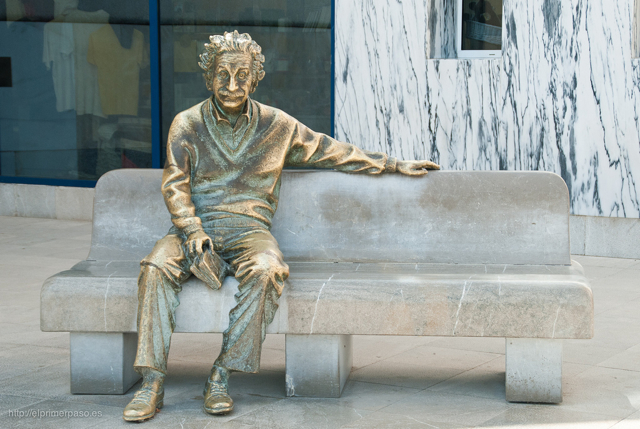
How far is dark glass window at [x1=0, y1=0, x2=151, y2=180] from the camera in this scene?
389 inches

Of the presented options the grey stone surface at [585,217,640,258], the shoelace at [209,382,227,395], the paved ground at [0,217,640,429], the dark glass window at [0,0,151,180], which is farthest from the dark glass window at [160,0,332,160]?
the shoelace at [209,382,227,395]

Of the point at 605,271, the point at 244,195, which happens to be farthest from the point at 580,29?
the point at 244,195

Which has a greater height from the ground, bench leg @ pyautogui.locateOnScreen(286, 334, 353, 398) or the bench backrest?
the bench backrest

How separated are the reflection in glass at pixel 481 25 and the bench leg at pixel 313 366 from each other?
15.3 feet

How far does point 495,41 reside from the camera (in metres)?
7.86

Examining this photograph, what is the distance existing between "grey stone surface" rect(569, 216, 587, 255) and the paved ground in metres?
1.82

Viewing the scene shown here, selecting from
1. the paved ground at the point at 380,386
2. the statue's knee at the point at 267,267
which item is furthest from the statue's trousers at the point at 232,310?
the paved ground at the point at 380,386

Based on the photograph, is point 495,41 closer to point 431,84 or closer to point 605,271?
point 431,84

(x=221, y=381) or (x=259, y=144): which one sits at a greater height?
(x=259, y=144)

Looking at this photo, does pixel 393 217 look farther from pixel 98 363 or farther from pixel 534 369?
pixel 98 363

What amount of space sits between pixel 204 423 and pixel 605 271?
4082 millimetres

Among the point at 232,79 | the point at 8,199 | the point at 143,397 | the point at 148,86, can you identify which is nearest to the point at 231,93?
the point at 232,79

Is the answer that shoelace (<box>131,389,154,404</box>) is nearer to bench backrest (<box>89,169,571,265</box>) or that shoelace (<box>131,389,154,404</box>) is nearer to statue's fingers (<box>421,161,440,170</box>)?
bench backrest (<box>89,169,571,265</box>)

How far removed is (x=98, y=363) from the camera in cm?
395
